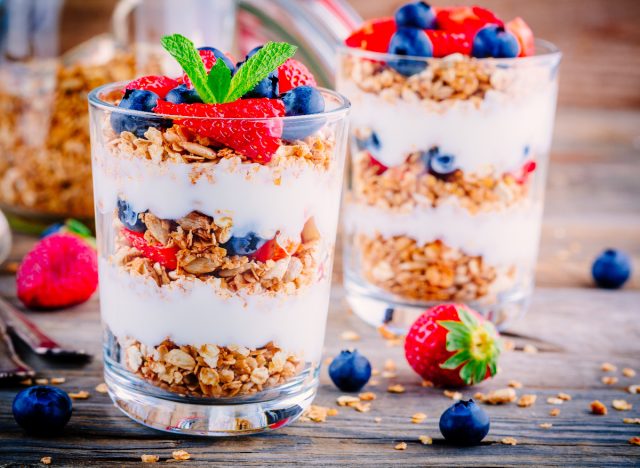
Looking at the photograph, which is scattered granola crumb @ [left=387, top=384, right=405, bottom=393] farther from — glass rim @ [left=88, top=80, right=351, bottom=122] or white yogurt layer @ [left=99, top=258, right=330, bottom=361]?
glass rim @ [left=88, top=80, right=351, bottom=122]

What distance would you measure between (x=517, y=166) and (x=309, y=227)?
1.42ft

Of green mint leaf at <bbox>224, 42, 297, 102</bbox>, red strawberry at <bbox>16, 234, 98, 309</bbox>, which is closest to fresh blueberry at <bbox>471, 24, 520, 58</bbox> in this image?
green mint leaf at <bbox>224, 42, 297, 102</bbox>

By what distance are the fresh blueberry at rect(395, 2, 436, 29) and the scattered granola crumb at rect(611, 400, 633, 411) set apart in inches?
22.1

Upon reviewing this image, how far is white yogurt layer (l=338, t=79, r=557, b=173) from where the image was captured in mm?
1217

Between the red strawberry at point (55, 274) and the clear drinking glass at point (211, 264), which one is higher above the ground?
the clear drinking glass at point (211, 264)

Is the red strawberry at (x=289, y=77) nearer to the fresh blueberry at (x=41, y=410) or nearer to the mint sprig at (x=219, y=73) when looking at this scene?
the mint sprig at (x=219, y=73)

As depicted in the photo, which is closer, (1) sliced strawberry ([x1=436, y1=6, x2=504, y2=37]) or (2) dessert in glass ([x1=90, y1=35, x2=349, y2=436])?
(2) dessert in glass ([x1=90, y1=35, x2=349, y2=436])

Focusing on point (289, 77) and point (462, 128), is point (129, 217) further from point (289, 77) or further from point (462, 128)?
point (462, 128)

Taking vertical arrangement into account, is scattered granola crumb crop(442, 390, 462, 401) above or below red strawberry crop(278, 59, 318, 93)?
below

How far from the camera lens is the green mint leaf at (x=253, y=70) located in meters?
0.92

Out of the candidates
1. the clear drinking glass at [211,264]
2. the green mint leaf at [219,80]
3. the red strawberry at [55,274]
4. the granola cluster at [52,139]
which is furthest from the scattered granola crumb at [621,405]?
the granola cluster at [52,139]

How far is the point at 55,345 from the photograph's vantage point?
1.20 metres

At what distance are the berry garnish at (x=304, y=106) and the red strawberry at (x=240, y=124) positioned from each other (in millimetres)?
25

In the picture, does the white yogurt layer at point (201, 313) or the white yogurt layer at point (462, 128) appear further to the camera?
the white yogurt layer at point (462, 128)
